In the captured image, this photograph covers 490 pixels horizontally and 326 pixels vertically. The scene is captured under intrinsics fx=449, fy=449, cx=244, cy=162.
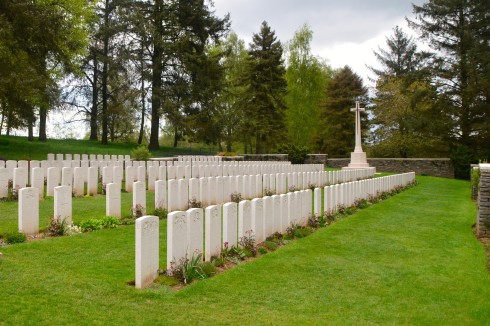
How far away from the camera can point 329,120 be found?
139 ft

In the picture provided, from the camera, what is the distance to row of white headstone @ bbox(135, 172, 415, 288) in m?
4.73

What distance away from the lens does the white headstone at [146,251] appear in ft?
15.1

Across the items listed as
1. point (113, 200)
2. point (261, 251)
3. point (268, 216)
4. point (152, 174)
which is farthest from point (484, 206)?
point (152, 174)

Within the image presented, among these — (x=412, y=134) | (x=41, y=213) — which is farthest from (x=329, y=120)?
(x=41, y=213)

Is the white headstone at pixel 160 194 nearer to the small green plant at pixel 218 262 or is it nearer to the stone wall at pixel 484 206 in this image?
the small green plant at pixel 218 262

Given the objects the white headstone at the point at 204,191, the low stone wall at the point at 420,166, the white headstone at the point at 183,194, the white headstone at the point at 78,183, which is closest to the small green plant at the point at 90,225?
the white headstone at the point at 183,194

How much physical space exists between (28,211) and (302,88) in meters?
41.0

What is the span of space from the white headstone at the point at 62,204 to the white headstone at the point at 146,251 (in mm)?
2630

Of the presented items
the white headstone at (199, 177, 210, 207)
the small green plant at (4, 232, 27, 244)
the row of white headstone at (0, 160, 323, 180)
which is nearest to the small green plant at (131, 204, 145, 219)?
the white headstone at (199, 177, 210, 207)

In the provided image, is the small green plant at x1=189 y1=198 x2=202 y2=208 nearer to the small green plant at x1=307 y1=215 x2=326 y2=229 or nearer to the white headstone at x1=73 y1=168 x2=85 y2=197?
the small green plant at x1=307 y1=215 x2=326 y2=229

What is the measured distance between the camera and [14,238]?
6051 mm

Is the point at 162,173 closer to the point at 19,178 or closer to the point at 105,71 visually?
the point at 19,178

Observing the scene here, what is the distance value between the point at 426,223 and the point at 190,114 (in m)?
23.9

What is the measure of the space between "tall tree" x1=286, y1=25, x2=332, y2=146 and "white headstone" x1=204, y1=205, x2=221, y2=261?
130ft
